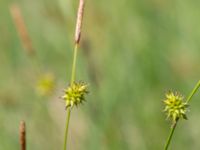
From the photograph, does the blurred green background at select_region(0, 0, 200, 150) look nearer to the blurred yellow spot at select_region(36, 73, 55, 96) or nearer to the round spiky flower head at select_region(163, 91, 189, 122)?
the blurred yellow spot at select_region(36, 73, 55, 96)

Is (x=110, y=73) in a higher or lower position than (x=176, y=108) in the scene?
higher

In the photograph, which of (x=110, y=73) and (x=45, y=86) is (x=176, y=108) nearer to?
(x=45, y=86)

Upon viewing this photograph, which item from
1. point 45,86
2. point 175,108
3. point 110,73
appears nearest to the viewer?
point 175,108

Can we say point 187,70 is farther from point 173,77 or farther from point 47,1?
point 47,1

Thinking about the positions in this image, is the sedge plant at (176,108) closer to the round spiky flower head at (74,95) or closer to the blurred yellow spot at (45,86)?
the round spiky flower head at (74,95)

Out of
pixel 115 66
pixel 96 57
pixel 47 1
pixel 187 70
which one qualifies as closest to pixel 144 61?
pixel 115 66

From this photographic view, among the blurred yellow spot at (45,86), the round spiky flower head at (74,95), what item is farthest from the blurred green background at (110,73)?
the round spiky flower head at (74,95)

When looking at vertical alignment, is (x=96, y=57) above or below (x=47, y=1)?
below

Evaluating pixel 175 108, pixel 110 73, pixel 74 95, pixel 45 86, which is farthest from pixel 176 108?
pixel 110 73
